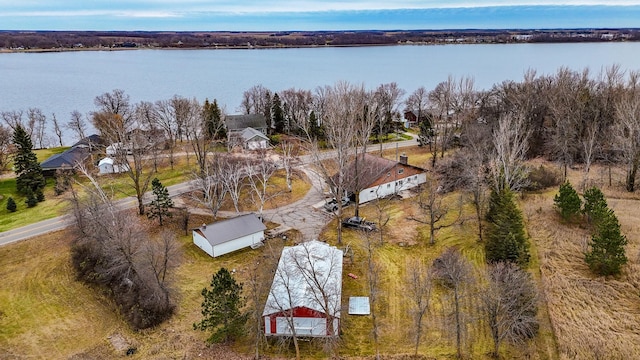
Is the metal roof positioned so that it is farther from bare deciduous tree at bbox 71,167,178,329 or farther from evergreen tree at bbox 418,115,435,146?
evergreen tree at bbox 418,115,435,146

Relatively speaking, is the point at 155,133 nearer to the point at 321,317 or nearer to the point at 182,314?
the point at 182,314

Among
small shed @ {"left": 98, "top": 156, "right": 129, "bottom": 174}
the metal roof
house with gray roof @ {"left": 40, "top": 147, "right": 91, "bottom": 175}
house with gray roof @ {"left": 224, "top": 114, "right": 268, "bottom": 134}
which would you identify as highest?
house with gray roof @ {"left": 224, "top": 114, "right": 268, "bottom": 134}

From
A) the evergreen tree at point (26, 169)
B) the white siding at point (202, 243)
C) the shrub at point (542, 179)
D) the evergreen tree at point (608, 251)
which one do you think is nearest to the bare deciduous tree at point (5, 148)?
the evergreen tree at point (26, 169)

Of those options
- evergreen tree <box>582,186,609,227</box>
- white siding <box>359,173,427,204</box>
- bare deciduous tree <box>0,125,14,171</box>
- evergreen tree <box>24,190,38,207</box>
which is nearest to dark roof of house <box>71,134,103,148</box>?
bare deciduous tree <box>0,125,14,171</box>

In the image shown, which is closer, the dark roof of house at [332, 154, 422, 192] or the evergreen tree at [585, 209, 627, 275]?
the evergreen tree at [585, 209, 627, 275]

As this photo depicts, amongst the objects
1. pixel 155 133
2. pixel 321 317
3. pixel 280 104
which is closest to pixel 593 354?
pixel 321 317

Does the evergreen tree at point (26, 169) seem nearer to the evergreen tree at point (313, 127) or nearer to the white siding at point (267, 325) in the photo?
the white siding at point (267, 325)
